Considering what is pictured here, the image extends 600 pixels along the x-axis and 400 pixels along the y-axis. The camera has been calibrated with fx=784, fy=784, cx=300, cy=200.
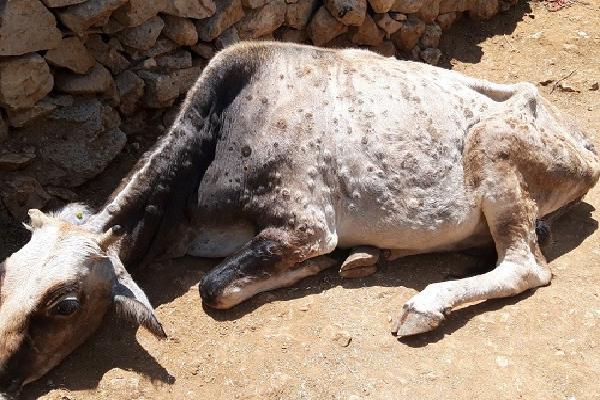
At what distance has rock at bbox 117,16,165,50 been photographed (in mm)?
6496

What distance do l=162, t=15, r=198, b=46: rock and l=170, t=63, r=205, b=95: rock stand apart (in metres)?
0.26

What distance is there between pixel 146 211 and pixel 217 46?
7.04 feet

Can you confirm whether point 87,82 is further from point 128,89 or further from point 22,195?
point 22,195

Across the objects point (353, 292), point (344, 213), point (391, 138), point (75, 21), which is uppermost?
point (75, 21)

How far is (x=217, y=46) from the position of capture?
7.10 m

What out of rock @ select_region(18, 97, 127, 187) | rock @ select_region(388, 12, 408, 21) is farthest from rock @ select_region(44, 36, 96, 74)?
rock @ select_region(388, 12, 408, 21)

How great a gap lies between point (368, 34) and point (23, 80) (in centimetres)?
383

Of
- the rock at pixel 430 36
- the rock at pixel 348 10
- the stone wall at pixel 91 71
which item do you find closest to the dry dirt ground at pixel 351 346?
the stone wall at pixel 91 71

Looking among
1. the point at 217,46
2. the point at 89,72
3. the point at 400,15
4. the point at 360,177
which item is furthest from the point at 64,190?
the point at 400,15

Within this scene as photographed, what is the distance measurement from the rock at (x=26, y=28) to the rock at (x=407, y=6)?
3.86 meters

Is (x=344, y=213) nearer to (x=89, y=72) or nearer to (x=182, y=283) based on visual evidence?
(x=182, y=283)

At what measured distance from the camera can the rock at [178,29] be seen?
22.2 ft

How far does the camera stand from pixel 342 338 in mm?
5105

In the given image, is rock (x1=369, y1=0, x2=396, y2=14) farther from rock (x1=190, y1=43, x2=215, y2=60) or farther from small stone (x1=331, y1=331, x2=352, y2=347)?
small stone (x1=331, y1=331, x2=352, y2=347)
